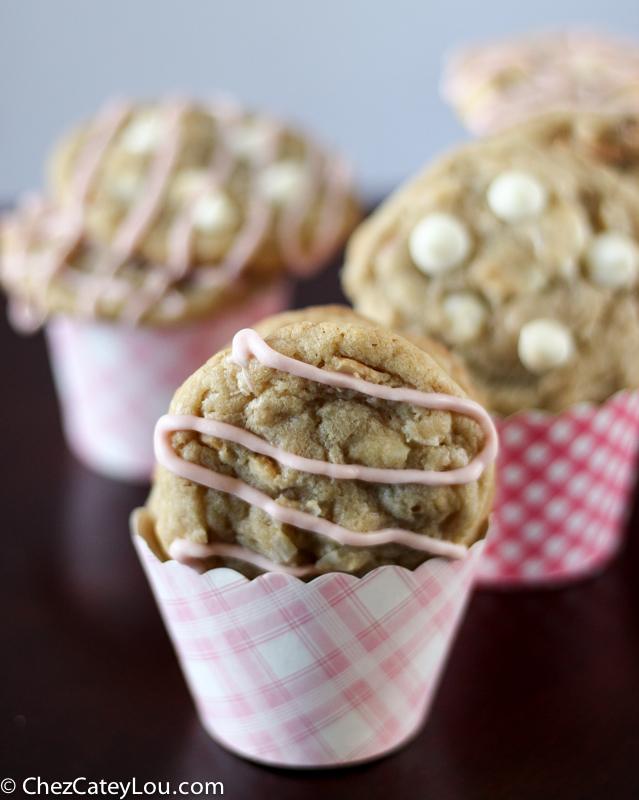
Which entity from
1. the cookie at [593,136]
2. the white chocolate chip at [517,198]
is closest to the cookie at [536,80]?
the cookie at [593,136]

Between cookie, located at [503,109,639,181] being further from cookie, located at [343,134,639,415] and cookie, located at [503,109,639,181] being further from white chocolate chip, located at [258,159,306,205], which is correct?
white chocolate chip, located at [258,159,306,205]

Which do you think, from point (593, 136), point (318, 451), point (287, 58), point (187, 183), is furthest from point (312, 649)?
point (287, 58)

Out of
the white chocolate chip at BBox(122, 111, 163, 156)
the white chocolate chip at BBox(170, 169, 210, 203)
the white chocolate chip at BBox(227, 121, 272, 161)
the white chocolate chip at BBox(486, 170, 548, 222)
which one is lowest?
the white chocolate chip at BBox(486, 170, 548, 222)

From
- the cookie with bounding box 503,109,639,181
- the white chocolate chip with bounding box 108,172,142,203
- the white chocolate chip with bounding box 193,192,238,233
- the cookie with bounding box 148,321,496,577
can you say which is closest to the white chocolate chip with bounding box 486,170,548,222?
the cookie with bounding box 503,109,639,181

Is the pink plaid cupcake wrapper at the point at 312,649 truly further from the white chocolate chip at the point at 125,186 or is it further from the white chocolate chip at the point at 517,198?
the white chocolate chip at the point at 125,186

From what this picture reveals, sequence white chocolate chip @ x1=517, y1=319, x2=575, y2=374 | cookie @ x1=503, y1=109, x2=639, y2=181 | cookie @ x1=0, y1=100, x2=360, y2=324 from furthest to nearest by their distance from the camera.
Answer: cookie @ x1=0, y1=100, x2=360, y2=324, cookie @ x1=503, y1=109, x2=639, y2=181, white chocolate chip @ x1=517, y1=319, x2=575, y2=374

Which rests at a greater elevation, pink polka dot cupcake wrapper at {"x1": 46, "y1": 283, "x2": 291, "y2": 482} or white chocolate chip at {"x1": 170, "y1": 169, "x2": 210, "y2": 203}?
white chocolate chip at {"x1": 170, "y1": 169, "x2": 210, "y2": 203}
